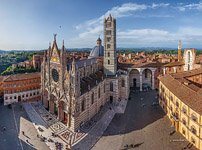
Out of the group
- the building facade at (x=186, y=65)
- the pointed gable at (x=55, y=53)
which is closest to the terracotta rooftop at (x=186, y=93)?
the building facade at (x=186, y=65)

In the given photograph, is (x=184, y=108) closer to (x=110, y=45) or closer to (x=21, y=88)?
(x=110, y=45)

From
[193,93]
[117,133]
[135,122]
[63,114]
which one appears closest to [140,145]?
[117,133]

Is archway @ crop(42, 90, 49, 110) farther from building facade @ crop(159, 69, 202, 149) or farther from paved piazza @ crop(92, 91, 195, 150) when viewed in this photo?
building facade @ crop(159, 69, 202, 149)

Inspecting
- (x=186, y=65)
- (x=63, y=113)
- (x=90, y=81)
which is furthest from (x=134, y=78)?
(x=63, y=113)

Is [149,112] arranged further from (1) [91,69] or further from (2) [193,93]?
(1) [91,69]

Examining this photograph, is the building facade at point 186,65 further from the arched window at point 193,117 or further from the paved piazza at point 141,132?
the arched window at point 193,117

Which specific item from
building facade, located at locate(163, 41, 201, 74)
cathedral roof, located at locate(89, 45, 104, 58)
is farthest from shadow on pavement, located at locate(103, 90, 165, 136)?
cathedral roof, located at locate(89, 45, 104, 58)

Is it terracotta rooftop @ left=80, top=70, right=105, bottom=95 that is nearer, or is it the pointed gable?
terracotta rooftop @ left=80, top=70, right=105, bottom=95
